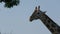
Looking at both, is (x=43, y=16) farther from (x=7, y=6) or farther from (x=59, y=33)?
(x=7, y=6)

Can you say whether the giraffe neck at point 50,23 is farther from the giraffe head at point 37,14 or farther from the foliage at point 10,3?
the foliage at point 10,3

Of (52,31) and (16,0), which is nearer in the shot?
(16,0)

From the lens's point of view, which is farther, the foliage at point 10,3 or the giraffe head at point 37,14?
the giraffe head at point 37,14

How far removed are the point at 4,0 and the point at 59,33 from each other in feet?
12.7

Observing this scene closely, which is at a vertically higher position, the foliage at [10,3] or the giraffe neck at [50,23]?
the giraffe neck at [50,23]

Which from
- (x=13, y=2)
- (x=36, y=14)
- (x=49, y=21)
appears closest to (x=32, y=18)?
(x=36, y=14)

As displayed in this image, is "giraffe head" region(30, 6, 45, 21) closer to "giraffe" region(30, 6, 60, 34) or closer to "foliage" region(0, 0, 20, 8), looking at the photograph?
"giraffe" region(30, 6, 60, 34)

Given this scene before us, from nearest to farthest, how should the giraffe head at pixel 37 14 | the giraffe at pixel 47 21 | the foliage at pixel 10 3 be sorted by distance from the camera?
1. the foliage at pixel 10 3
2. the giraffe at pixel 47 21
3. the giraffe head at pixel 37 14

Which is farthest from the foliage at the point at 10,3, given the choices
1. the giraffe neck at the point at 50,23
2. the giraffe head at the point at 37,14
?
the giraffe neck at the point at 50,23

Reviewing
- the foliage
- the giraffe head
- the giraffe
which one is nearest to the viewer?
the foliage

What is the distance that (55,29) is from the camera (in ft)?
34.4

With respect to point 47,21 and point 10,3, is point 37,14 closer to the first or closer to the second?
point 47,21

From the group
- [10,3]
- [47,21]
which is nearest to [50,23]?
[47,21]

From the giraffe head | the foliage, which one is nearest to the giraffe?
the giraffe head
